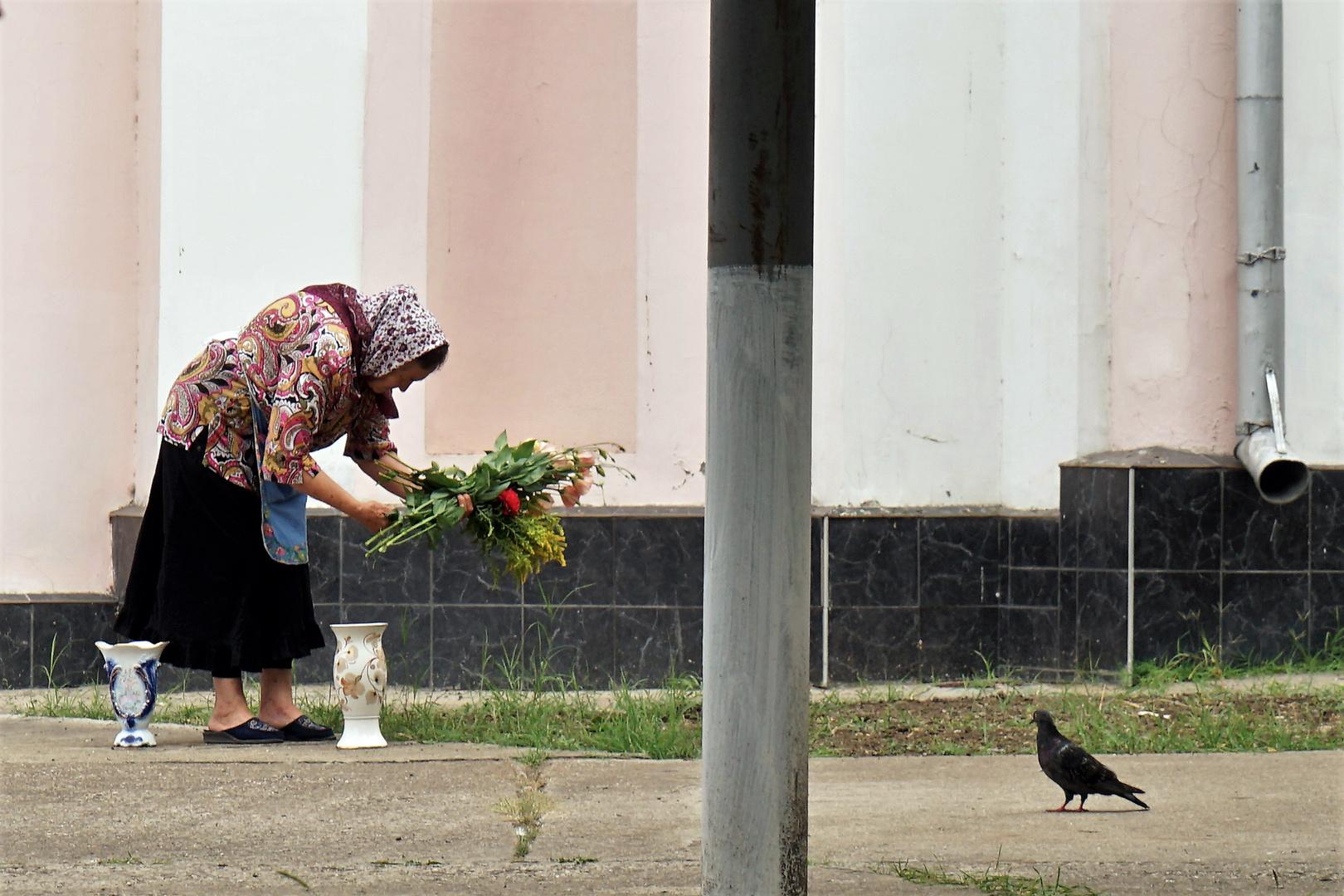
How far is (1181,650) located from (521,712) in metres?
2.79

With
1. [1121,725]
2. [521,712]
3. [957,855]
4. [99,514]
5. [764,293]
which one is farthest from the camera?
[99,514]

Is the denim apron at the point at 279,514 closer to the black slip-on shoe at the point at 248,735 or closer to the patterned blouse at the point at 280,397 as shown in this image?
the patterned blouse at the point at 280,397

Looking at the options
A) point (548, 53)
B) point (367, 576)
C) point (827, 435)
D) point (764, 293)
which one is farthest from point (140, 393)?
point (764, 293)

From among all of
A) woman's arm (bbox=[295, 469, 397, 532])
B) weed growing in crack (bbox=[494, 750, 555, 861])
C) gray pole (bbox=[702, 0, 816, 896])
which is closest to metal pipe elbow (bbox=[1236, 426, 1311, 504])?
weed growing in crack (bbox=[494, 750, 555, 861])

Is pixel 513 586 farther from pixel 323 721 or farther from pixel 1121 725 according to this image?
pixel 1121 725

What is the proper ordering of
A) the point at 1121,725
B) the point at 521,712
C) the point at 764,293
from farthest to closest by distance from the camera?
the point at 521,712
the point at 1121,725
the point at 764,293

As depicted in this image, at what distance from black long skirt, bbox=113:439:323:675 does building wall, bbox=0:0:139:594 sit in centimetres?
190

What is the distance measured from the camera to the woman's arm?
15.6 ft

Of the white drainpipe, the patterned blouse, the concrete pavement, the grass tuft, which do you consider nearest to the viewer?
the grass tuft

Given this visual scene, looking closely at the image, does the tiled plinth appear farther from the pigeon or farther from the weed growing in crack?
the pigeon

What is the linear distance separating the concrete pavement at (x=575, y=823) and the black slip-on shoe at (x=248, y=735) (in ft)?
0.23

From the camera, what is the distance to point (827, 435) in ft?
21.8

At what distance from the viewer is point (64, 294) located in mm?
6949

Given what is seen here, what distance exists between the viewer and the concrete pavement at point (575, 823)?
132 inches
